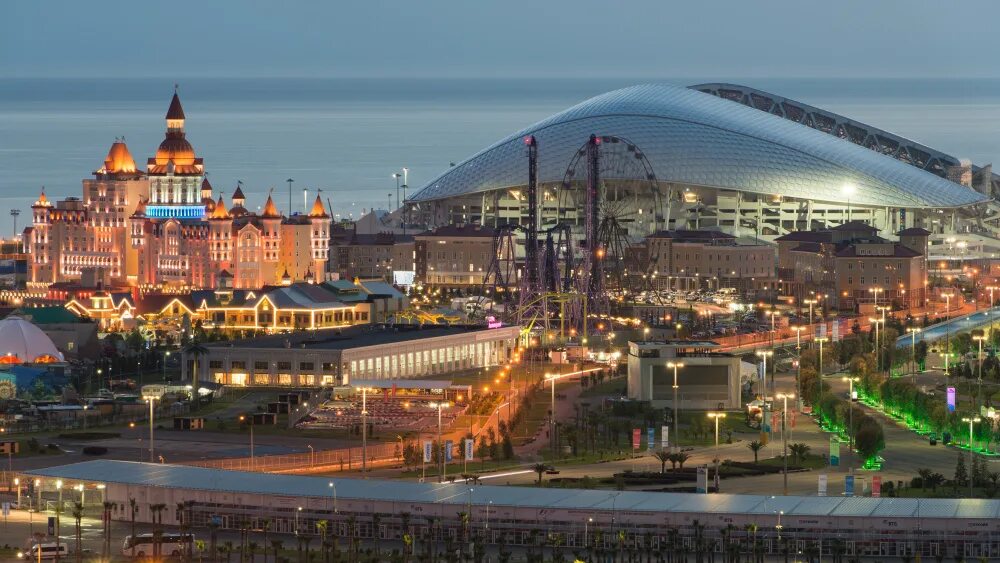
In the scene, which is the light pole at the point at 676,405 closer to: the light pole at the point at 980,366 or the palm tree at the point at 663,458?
the palm tree at the point at 663,458

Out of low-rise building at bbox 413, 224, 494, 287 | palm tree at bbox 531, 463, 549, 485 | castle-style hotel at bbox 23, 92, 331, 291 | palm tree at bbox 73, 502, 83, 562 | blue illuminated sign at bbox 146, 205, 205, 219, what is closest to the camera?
palm tree at bbox 73, 502, 83, 562

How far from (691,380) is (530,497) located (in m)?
21.0

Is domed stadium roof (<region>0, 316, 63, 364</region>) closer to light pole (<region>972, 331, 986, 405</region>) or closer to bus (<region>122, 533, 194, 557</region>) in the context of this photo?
light pole (<region>972, 331, 986, 405</region>)

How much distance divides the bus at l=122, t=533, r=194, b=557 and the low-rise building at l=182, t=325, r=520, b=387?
2826 centimetres

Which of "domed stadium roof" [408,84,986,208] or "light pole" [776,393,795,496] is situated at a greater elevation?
"domed stadium roof" [408,84,986,208]

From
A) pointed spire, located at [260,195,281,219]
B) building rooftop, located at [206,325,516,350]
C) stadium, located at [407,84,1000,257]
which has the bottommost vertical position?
building rooftop, located at [206,325,516,350]

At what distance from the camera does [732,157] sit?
120688mm

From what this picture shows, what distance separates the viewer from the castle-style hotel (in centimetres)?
10644

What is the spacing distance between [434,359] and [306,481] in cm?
3095

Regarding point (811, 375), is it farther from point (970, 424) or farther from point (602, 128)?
point (602, 128)

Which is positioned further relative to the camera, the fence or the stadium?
the stadium

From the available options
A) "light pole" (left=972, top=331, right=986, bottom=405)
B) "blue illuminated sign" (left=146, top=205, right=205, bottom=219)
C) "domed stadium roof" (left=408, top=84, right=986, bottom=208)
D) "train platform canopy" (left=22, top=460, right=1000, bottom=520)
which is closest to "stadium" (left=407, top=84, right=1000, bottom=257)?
"domed stadium roof" (left=408, top=84, right=986, bottom=208)

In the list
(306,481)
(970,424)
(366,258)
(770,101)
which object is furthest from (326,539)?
(770,101)

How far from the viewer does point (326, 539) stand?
38.2m
